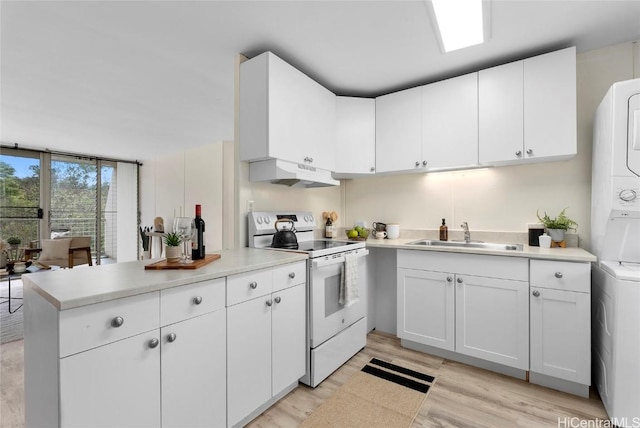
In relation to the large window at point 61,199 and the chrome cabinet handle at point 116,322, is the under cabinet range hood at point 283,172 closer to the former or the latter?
the chrome cabinet handle at point 116,322

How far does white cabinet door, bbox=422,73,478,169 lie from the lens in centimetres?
241

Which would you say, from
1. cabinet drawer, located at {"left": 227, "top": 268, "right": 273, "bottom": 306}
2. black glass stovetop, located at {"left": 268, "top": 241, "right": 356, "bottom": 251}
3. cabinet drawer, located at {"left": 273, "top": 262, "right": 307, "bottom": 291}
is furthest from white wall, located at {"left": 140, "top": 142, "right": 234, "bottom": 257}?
cabinet drawer, located at {"left": 227, "top": 268, "right": 273, "bottom": 306}

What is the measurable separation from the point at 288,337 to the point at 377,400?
0.71 metres

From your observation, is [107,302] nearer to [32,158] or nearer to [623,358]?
[623,358]

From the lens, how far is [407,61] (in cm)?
235

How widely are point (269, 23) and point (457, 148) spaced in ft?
5.78

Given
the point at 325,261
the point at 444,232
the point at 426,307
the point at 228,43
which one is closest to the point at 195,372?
the point at 325,261

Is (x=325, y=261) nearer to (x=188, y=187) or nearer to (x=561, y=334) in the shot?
(x=561, y=334)

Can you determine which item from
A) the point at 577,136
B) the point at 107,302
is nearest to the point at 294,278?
the point at 107,302

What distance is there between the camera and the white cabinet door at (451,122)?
241 cm

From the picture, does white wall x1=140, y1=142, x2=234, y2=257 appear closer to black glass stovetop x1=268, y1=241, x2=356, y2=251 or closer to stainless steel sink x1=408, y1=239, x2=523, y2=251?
black glass stovetop x1=268, y1=241, x2=356, y2=251

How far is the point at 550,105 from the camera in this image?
2104 millimetres

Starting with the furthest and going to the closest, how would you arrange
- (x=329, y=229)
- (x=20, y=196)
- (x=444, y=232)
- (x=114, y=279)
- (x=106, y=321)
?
(x=20, y=196)
(x=329, y=229)
(x=444, y=232)
(x=114, y=279)
(x=106, y=321)

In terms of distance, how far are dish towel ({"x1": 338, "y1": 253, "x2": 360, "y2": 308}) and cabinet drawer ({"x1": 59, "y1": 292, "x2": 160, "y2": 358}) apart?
4.42 ft
